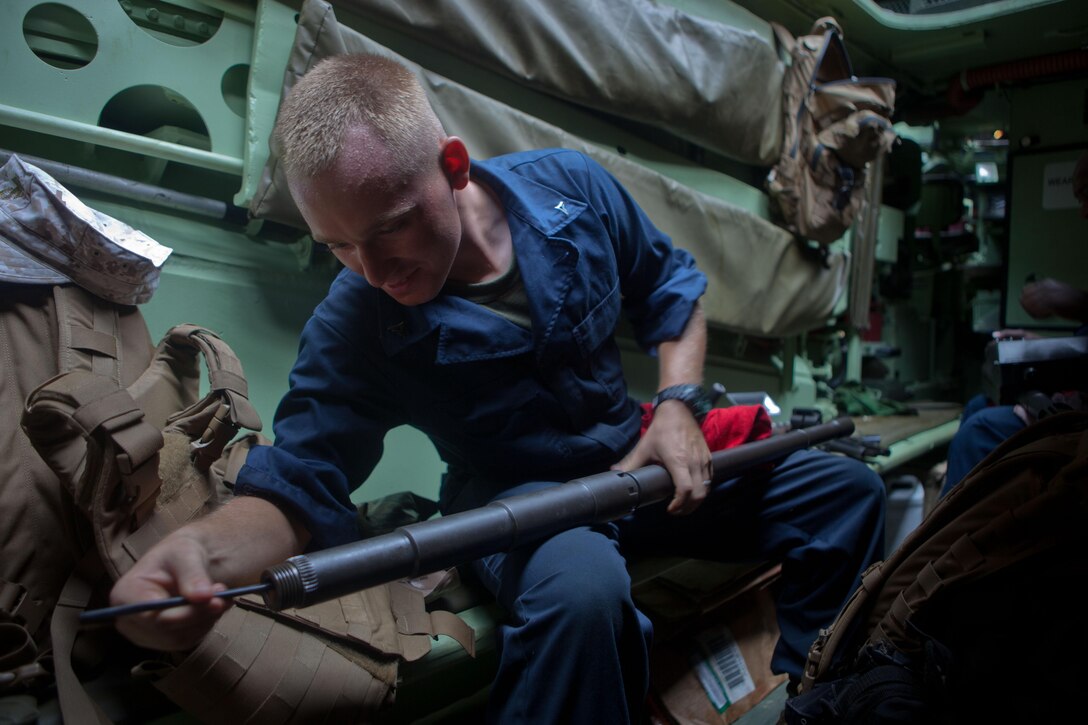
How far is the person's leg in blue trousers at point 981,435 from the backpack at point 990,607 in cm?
132

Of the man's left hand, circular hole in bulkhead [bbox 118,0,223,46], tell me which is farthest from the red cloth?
circular hole in bulkhead [bbox 118,0,223,46]

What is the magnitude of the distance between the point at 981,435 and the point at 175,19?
9.23 feet

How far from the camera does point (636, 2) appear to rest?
2.51 meters

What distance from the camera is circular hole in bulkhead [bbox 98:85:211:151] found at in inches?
68.2

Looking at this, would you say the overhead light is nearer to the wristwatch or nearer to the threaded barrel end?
the wristwatch

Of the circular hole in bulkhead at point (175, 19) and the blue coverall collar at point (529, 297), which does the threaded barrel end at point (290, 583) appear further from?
the circular hole in bulkhead at point (175, 19)

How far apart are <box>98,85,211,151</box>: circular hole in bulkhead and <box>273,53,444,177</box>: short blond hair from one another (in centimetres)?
70

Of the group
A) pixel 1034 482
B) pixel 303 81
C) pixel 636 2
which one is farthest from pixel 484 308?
pixel 636 2

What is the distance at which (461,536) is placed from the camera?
3.34 ft

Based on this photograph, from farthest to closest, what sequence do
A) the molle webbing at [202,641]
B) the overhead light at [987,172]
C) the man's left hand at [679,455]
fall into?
1. the overhead light at [987,172]
2. the man's left hand at [679,455]
3. the molle webbing at [202,641]

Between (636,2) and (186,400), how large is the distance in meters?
2.08

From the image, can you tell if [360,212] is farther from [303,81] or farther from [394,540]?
[394,540]

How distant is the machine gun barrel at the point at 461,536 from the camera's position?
85 cm

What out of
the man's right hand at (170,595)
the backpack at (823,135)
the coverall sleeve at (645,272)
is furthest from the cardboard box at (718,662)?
the backpack at (823,135)
